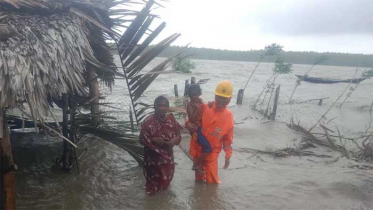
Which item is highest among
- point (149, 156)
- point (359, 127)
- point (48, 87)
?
point (48, 87)

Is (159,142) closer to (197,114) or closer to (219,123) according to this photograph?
(197,114)

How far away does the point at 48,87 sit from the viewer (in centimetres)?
336

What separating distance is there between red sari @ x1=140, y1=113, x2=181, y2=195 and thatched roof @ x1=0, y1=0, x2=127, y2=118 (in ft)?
3.13

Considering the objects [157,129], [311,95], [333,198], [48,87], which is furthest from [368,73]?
[48,87]

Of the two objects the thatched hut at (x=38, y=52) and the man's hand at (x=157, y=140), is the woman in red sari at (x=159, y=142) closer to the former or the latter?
the man's hand at (x=157, y=140)

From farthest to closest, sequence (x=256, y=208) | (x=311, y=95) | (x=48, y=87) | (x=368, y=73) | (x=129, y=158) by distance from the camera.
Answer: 1. (x=311, y=95)
2. (x=368, y=73)
3. (x=129, y=158)
4. (x=256, y=208)
5. (x=48, y=87)

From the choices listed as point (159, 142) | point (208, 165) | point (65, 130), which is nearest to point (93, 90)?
point (65, 130)

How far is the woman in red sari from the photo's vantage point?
4.06 meters

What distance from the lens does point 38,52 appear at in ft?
10.9

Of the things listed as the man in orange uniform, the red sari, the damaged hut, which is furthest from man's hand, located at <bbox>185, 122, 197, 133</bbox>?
the damaged hut

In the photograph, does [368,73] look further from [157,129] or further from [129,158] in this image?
[157,129]

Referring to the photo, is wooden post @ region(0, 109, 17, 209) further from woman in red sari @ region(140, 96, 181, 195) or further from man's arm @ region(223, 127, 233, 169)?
man's arm @ region(223, 127, 233, 169)

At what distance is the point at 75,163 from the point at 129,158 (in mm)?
1095

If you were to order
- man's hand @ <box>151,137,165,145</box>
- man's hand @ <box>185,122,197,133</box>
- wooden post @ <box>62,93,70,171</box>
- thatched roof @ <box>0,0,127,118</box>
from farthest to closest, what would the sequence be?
1. wooden post @ <box>62,93,70,171</box>
2. man's hand @ <box>185,122,197,133</box>
3. man's hand @ <box>151,137,165,145</box>
4. thatched roof @ <box>0,0,127,118</box>
